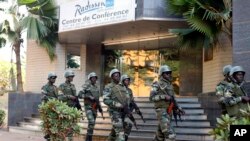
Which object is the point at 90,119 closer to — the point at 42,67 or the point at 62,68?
the point at 62,68

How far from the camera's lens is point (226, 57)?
1282 centimetres

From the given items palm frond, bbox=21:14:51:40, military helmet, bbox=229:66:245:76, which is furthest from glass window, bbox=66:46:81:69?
military helmet, bbox=229:66:245:76

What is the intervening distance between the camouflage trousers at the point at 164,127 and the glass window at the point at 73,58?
992 centimetres

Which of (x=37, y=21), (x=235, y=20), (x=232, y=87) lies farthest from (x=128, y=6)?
(x=232, y=87)

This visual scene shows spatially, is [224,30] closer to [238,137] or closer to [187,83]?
[187,83]

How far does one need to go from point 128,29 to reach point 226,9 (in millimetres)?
4836

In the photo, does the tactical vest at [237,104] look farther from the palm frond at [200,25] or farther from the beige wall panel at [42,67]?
the beige wall panel at [42,67]

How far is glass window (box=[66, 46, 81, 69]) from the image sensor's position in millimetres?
18353

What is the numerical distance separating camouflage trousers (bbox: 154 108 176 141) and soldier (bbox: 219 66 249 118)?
4.96 feet

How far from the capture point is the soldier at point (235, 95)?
7.45m

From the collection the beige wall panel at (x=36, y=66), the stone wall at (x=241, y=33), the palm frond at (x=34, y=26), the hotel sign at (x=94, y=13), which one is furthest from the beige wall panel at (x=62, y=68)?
the stone wall at (x=241, y=33)

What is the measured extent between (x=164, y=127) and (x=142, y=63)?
29.5 ft

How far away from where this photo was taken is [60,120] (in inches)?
362

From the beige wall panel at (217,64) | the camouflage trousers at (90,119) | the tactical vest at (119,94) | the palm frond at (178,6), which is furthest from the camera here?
the beige wall panel at (217,64)
